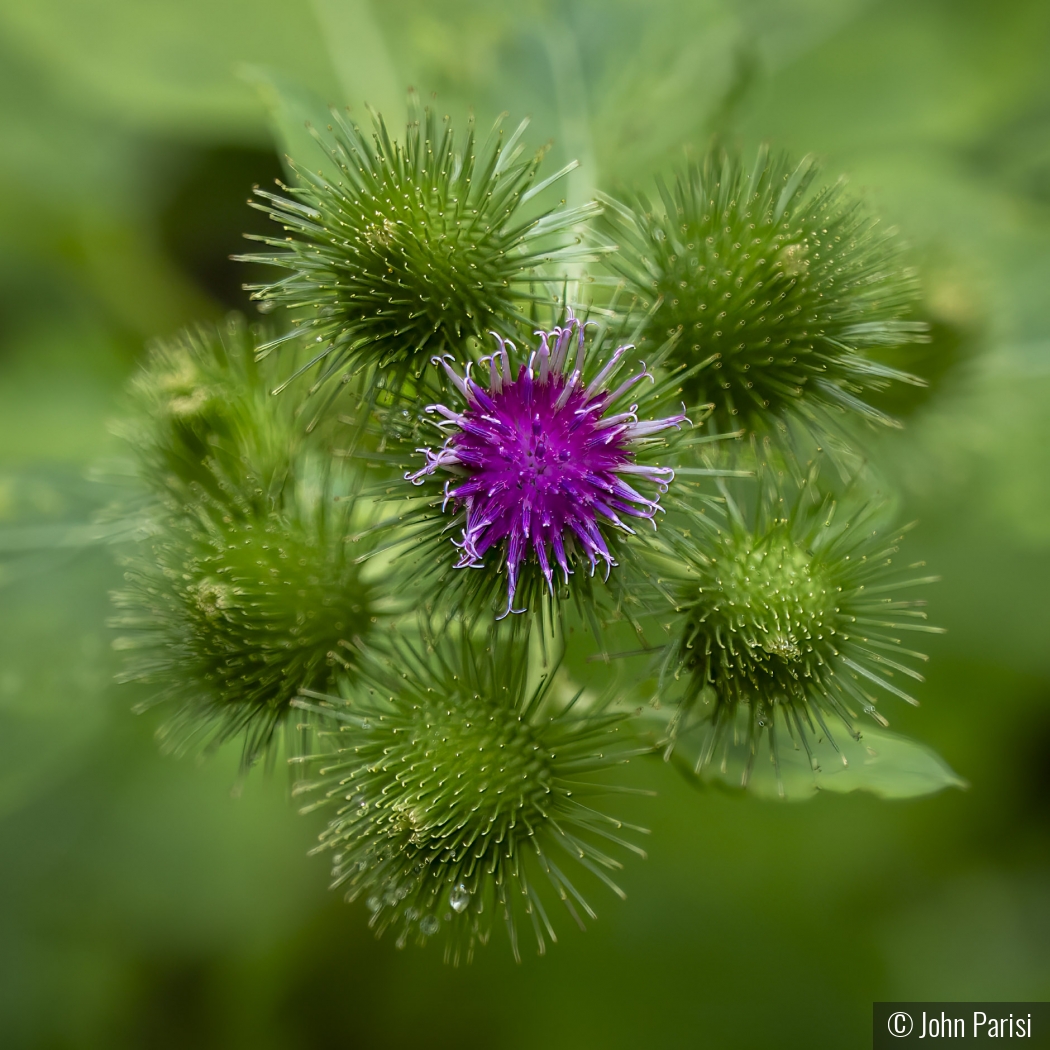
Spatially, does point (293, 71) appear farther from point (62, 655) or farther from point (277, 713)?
point (277, 713)

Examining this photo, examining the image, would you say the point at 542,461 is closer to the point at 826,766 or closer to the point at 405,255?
the point at 405,255

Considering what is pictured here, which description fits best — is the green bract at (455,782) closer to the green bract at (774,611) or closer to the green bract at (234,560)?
the green bract at (234,560)

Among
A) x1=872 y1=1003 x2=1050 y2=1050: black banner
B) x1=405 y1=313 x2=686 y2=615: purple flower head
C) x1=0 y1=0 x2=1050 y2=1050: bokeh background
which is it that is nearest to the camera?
x1=405 y1=313 x2=686 y2=615: purple flower head

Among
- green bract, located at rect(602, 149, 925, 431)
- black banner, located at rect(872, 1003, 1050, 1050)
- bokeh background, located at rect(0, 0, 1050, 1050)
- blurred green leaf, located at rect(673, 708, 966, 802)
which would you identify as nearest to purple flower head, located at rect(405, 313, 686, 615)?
green bract, located at rect(602, 149, 925, 431)

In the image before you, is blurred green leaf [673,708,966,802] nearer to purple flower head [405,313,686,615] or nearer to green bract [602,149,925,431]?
purple flower head [405,313,686,615]

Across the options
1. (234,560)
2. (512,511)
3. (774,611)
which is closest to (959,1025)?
(774,611)

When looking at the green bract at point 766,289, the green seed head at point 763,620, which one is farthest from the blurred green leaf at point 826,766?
the green bract at point 766,289
